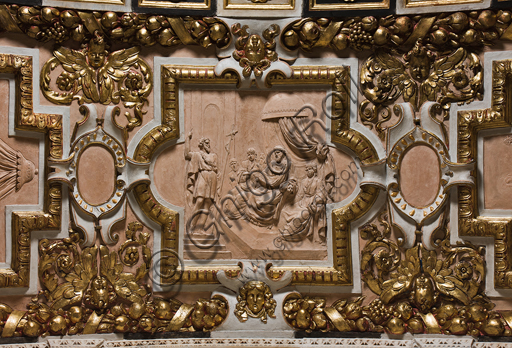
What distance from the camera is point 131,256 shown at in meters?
6.73

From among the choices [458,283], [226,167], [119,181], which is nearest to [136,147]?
[119,181]

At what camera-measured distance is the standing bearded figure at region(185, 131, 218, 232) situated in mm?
6785

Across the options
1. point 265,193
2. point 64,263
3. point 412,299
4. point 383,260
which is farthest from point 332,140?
point 64,263

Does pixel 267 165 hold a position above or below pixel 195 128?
below

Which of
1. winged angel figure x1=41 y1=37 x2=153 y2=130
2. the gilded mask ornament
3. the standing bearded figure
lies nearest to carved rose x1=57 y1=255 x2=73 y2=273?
the standing bearded figure

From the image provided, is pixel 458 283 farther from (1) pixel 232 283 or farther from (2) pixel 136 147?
(2) pixel 136 147

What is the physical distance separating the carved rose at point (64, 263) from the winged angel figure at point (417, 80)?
358 centimetres

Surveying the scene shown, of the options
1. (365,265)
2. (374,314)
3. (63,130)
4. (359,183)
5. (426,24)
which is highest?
(426,24)

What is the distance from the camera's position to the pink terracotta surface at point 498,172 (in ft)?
21.3

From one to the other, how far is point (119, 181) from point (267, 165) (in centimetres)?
164

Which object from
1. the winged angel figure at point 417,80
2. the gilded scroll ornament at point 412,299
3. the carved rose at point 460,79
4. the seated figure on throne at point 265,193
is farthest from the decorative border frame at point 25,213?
the carved rose at point 460,79

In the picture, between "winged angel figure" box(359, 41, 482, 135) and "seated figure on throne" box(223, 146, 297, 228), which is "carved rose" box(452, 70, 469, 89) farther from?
"seated figure on throne" box(223, 146, 297, 228)

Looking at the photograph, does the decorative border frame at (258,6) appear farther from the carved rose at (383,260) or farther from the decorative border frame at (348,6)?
the carved rose at (383,260)

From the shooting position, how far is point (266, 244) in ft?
22.4
